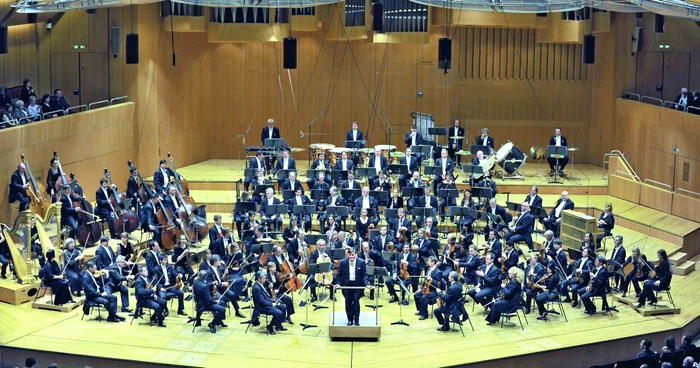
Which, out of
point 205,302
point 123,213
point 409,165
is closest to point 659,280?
point 409,165

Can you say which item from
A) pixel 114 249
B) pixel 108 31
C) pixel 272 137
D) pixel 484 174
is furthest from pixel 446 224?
pixel 108 31

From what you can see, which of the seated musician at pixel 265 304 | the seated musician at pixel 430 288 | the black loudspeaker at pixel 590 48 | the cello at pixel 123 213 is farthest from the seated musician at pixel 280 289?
the black loudspeaker at pixel 590 48

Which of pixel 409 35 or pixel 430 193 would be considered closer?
pixel 430 193

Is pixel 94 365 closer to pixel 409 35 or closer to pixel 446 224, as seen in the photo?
pixel 446 224

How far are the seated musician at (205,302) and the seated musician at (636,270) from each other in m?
5.14

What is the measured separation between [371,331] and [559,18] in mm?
8780

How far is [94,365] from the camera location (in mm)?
13773

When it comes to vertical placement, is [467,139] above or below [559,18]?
below

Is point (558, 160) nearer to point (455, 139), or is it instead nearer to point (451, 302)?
point (455, 139)

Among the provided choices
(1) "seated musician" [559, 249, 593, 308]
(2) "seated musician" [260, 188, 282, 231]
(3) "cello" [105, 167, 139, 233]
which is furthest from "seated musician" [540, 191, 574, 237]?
(3) "cello" [105, 167, 139, 233]

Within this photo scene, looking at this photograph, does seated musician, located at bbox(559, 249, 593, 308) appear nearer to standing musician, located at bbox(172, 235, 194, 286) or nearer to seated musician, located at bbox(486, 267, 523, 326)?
Result: seated musician, located at bbox(486, 267, 523, 326)

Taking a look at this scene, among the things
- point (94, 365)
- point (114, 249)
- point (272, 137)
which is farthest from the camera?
point (272, 137)

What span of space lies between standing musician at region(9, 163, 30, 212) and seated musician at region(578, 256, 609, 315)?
7.45m

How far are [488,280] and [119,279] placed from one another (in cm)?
450
